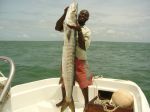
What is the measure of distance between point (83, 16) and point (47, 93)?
222 cm

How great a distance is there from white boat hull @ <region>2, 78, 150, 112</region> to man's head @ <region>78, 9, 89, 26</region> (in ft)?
5.85

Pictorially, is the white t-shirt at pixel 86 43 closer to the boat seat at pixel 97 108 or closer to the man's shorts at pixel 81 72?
the man's shorts at pixel 81 72

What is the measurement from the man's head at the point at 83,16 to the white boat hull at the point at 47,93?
1784mm

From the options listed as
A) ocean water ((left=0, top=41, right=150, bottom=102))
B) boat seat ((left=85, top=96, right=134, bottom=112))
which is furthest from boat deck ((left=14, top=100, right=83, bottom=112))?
ocean water ((left=0, top=41, right=150, bottom=102))

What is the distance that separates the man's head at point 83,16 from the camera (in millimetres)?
5059

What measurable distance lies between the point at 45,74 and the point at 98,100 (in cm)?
1494

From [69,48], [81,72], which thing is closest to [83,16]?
[69,48]

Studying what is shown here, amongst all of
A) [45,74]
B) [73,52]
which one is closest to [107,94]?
[73,52]

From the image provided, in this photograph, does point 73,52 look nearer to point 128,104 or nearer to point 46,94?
point 128,104

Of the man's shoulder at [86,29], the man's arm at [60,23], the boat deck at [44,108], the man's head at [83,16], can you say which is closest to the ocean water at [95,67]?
the boat deck at [44,108]

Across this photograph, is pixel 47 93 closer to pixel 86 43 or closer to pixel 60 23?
pixel 86 43

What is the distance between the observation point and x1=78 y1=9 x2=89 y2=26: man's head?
16.6 feet

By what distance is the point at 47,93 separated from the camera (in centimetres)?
638

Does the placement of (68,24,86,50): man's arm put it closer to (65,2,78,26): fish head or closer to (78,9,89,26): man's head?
(65,2,78,26): fish head
